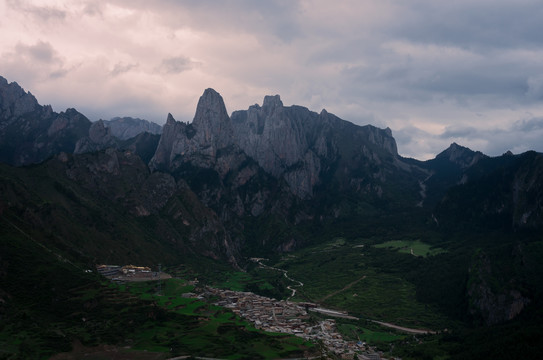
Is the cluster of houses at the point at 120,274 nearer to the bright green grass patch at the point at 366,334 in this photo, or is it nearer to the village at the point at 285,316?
the village at the point at 285,316

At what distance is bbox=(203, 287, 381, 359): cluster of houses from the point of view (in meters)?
→ 136

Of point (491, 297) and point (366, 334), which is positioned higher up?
point (491, 297)

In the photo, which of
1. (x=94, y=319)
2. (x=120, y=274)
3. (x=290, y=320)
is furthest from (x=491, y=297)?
(x=120, y=274)

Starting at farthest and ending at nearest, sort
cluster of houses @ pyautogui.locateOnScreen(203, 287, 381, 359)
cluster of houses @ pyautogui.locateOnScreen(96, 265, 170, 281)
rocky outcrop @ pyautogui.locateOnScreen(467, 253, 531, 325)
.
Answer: cluster of houses @ pyautogui.locateOnScreen(96, 265, 170, 281) < rocky outcrop @ pyautogui.locateOnScreen(467, 253, 531, 325) < cluster of houses @ pyautogui.locateOnScreen(203, 287, 381, 359)

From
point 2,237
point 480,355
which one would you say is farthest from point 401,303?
point 2,237

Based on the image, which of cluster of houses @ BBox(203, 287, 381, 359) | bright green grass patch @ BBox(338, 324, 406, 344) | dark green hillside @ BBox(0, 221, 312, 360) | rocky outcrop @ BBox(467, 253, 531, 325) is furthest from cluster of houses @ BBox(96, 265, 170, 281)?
rocky outcrop @ BBox(467, 253, 531, 325)

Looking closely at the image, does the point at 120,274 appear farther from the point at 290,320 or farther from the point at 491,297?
the point at 491,297

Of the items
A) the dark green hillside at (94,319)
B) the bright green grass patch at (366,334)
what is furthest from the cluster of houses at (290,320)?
the dark green hillside at (94,319)

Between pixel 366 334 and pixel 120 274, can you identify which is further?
pixel 120 274

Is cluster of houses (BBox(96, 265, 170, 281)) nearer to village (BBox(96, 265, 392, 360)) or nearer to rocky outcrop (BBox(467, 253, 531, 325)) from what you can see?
village (BBox(96, 265, 392, 360))

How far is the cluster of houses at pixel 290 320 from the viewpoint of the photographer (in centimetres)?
13625

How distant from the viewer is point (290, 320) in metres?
160

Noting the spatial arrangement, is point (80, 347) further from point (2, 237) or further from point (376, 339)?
point (376, 339)

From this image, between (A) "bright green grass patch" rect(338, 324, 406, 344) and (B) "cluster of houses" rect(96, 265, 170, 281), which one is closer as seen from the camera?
(A) "bright green grass patch" rect(338, 324, 406, 344)
